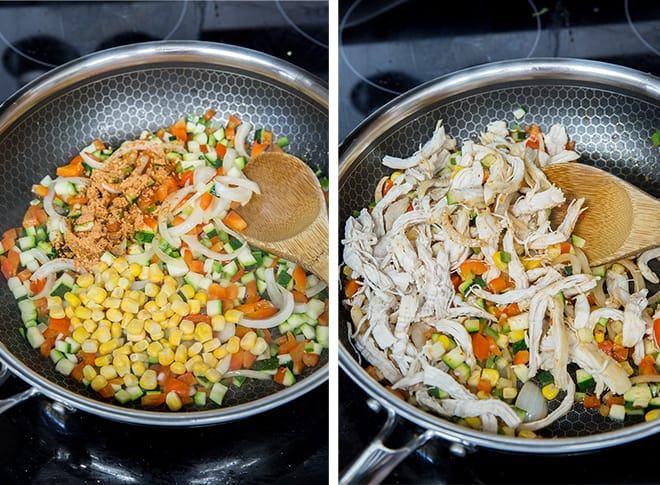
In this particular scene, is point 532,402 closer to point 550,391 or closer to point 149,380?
point 550,391

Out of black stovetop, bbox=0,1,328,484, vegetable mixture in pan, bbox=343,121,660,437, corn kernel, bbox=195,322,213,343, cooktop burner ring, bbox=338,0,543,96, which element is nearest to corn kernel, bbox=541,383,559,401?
vegetable mixture in pan, bbox=343,121,660,437

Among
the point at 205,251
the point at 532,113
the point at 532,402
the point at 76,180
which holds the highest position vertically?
the point at 532,113

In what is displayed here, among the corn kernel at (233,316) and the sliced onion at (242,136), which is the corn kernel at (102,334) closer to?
the corn kernel at (233,316)

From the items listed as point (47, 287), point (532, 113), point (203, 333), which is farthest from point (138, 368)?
point (532, 113)

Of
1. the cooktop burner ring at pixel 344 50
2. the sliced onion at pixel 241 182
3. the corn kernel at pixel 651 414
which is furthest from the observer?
the cooktop burner ring at pixel 344 50

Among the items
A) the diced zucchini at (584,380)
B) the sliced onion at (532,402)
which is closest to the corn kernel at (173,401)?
the sliced onion at (532,402)

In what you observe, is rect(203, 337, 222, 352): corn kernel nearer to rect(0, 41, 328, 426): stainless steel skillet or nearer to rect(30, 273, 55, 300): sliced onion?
rect(30, 273, 55, 300): sliced onion
